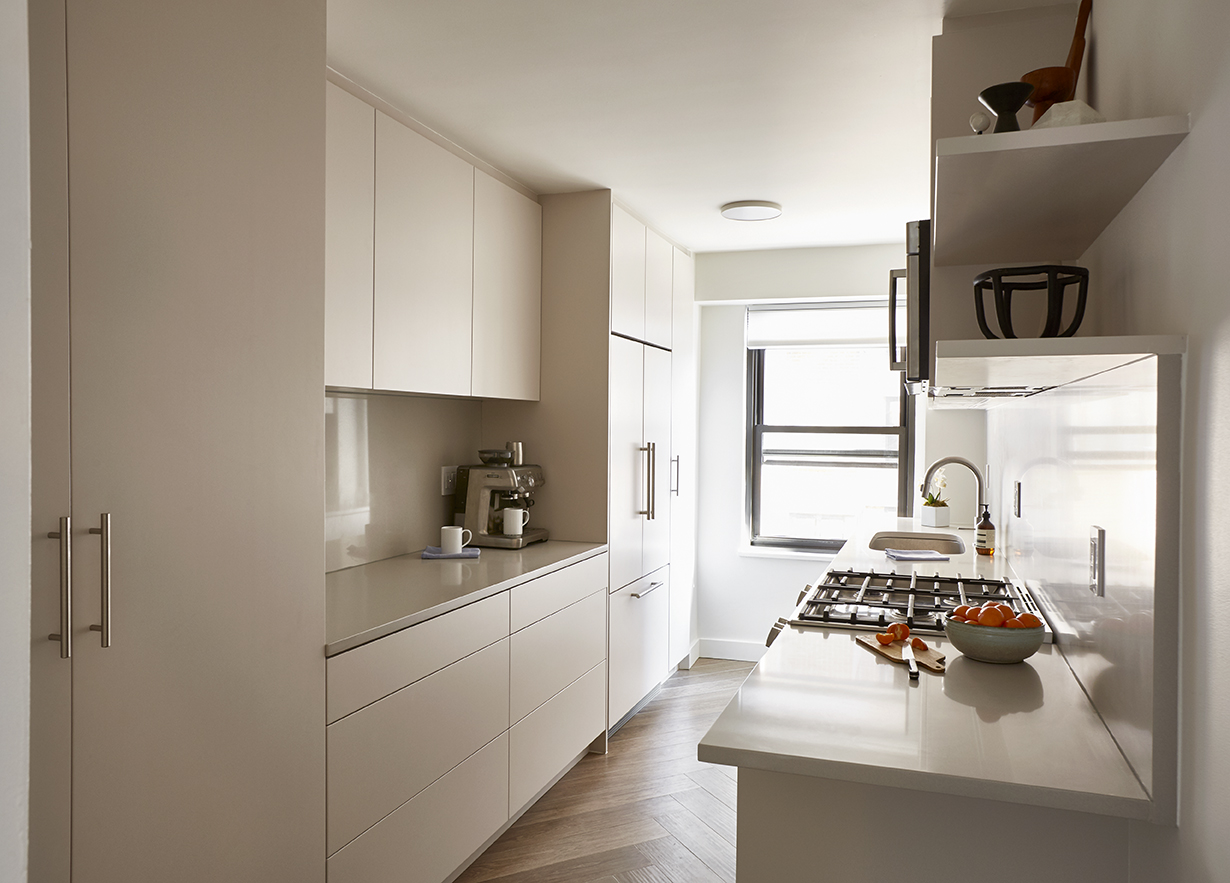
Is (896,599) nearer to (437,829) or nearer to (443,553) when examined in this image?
(437,829)

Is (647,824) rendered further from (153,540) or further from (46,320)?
(46,320)

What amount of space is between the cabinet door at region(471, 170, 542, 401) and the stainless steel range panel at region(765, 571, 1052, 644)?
1.52 metres

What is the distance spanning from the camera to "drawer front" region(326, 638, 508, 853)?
1.97 meters

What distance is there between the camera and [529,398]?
12.0 feet

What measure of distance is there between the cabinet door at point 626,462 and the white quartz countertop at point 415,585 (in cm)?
28

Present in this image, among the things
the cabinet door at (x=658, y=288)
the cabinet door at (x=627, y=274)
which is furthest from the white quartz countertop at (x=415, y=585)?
the cabinet door at (x=658, y=288)

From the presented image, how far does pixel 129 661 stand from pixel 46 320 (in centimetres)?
58

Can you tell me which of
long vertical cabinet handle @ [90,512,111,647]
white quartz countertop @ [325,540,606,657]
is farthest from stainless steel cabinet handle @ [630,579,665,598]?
long vertical cabinet handle @ [90,512,111,647]

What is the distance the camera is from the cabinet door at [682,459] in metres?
4.63

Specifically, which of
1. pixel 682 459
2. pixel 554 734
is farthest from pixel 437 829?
pixel 682 459

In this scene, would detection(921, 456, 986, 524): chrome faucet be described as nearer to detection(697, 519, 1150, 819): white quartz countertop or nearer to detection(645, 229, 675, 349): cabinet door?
detection(645, 229, 675, 349): cabinet door

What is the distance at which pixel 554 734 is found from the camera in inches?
124

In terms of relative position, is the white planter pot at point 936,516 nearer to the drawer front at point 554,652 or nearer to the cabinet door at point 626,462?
the cabinet door at point 626,462

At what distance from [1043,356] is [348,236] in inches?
76.1
